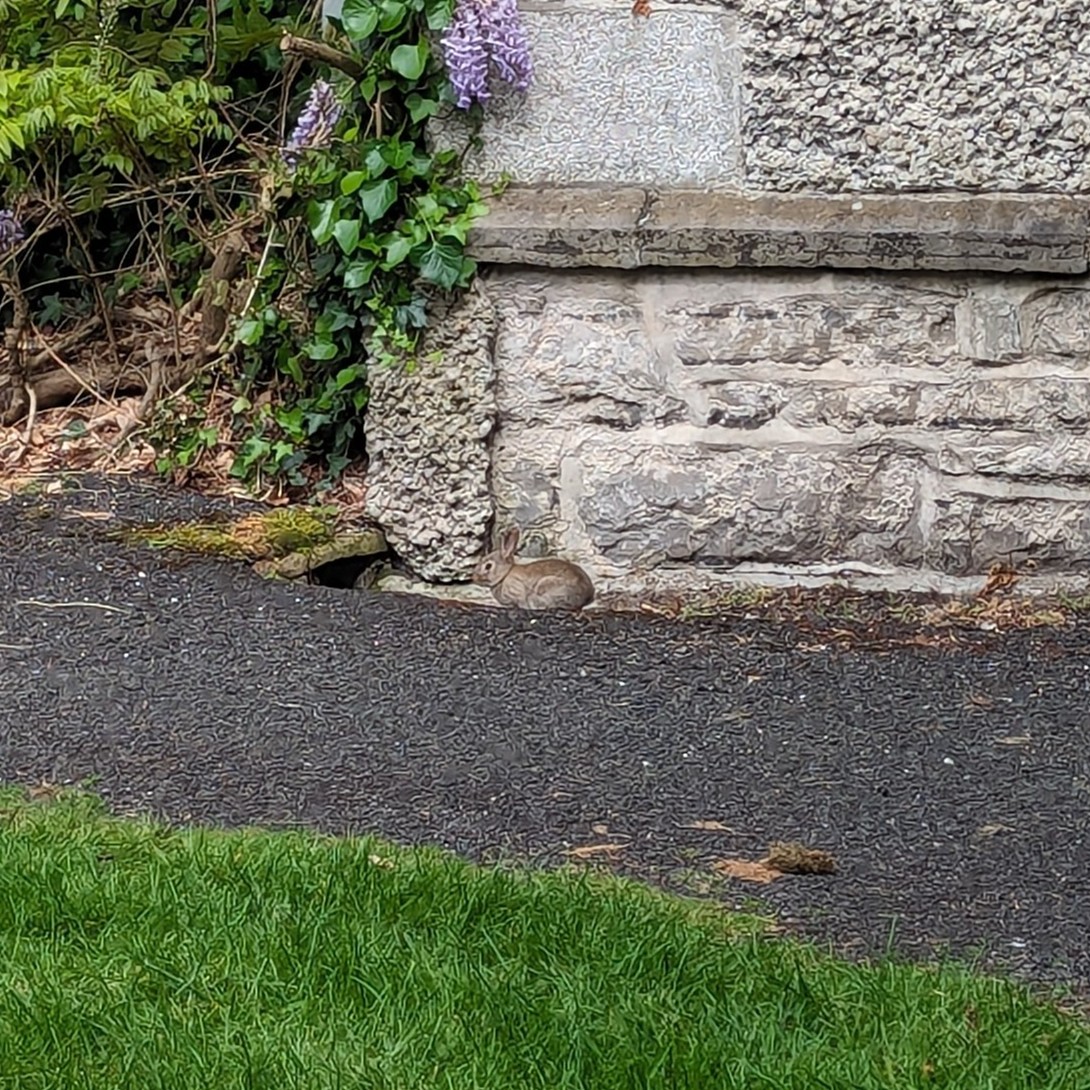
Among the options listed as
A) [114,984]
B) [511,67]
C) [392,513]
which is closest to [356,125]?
[511,67]

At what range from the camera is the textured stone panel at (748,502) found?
18.5 ft

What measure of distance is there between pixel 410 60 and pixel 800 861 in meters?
2.84

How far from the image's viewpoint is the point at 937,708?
15.2 feet

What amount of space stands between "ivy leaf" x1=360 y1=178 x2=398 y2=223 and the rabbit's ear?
99cm

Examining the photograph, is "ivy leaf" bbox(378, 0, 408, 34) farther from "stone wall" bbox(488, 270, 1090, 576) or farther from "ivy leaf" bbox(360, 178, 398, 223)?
"stone wall" bbox(488, 270, 1090, 576)

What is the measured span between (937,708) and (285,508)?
2.47 m

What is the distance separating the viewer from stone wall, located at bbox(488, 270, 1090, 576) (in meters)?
5.54

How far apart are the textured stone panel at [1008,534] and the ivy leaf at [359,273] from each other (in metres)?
1.78

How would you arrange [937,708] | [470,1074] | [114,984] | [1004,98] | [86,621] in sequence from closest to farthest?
[470,1074] → [114,984] → [937,708] → [86,621] → [1004,98]

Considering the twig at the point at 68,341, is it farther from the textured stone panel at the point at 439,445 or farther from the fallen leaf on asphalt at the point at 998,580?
the fallen leaf on asphalt at the point at 998,580

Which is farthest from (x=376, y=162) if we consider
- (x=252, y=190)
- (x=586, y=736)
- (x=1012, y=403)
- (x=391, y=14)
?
(x=586, y=736)

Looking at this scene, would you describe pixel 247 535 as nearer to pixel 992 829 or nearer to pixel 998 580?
pixel 998 580

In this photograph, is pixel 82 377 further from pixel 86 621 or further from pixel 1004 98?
pixel 1004 98

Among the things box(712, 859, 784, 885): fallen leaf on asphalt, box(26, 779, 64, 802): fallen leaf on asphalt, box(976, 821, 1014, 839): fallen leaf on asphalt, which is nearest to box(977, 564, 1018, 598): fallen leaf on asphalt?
box(976, 821, 1014, 839): fallen leaf on asphalt
